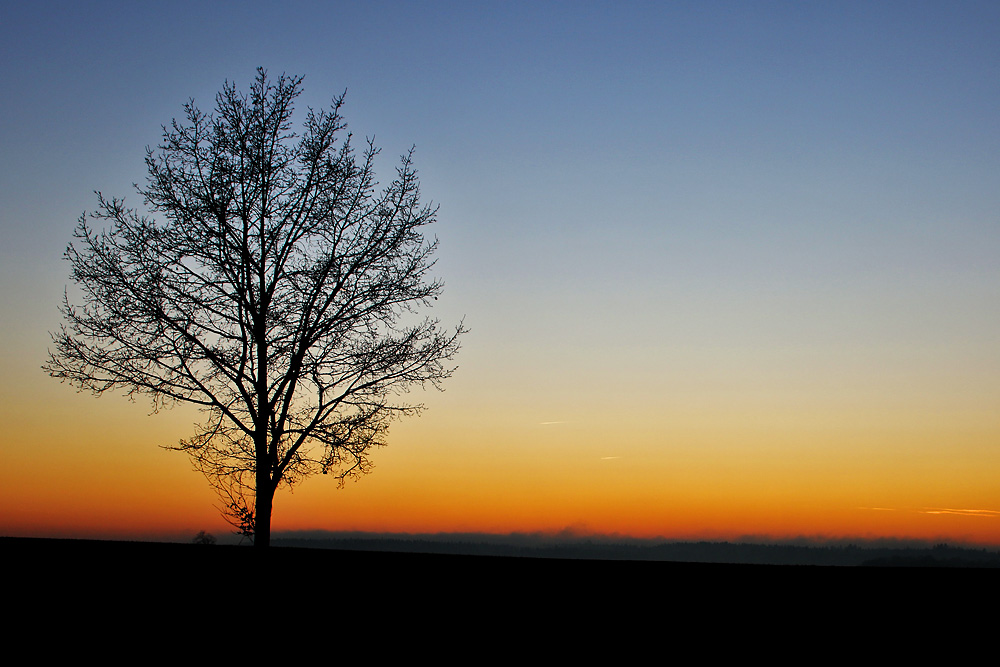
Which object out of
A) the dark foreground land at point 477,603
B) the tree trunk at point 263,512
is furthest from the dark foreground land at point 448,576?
the tree trunk at point 263,512

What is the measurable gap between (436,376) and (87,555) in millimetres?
7821

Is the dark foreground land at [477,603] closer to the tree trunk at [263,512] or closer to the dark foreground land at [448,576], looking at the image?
the dark foreground land at [448,576]

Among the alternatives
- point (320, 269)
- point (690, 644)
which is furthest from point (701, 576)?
point (320, 269)

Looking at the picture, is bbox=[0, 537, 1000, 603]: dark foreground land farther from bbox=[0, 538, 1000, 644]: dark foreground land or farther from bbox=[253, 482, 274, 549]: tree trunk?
bbox=[253, 482, 274, 549]: tree trunk

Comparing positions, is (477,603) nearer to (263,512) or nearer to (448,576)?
(448,576)

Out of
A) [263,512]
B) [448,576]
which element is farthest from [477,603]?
[263,512]

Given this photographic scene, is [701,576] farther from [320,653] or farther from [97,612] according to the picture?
[97,612]

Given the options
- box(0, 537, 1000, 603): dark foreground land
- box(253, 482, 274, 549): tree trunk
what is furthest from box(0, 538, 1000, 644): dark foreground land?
box(253, 482, 274, 549): tree trunk

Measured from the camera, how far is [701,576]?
9.05 m

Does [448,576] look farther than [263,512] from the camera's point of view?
No

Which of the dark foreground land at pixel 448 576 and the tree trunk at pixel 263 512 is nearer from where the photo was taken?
the dark foreground land at pixel 448 576

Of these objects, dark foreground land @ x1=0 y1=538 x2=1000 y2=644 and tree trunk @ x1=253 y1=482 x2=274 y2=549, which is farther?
tree trunk @ x1=253 y1=482 x2=274 y2=549

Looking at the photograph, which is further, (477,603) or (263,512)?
(263,512)

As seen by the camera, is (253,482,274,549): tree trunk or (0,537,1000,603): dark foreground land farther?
(253,482,274,549): tree trunk
